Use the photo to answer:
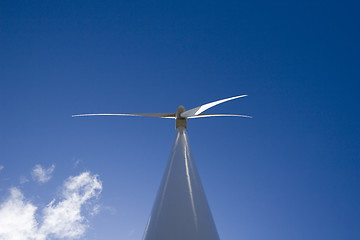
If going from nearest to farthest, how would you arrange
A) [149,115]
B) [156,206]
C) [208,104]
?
[156,206] < [208,104] < [149,115]

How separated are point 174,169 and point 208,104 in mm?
5099

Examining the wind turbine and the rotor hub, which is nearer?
the wind turbine

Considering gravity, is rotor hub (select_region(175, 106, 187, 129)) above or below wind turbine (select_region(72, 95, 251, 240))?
above

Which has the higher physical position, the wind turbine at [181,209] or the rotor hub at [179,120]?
the rotor hub at [179,120]

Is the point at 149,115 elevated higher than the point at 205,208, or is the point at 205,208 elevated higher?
the point at 149,115

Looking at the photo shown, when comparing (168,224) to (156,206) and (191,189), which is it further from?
(191,189)

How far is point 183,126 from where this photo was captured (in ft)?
46.6

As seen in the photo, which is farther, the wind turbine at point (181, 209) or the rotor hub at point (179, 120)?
the rotor hub at point (179, 120)

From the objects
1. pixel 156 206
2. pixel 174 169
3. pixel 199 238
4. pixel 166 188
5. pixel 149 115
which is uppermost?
pixel 149 115

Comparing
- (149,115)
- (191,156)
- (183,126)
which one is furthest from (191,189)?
(149,115)

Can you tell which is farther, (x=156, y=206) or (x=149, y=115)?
(x=149, y=115)

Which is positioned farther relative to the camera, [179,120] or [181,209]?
[179,120]

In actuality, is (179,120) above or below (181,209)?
above

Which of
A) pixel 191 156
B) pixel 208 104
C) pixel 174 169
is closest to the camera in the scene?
pixel 174 169
